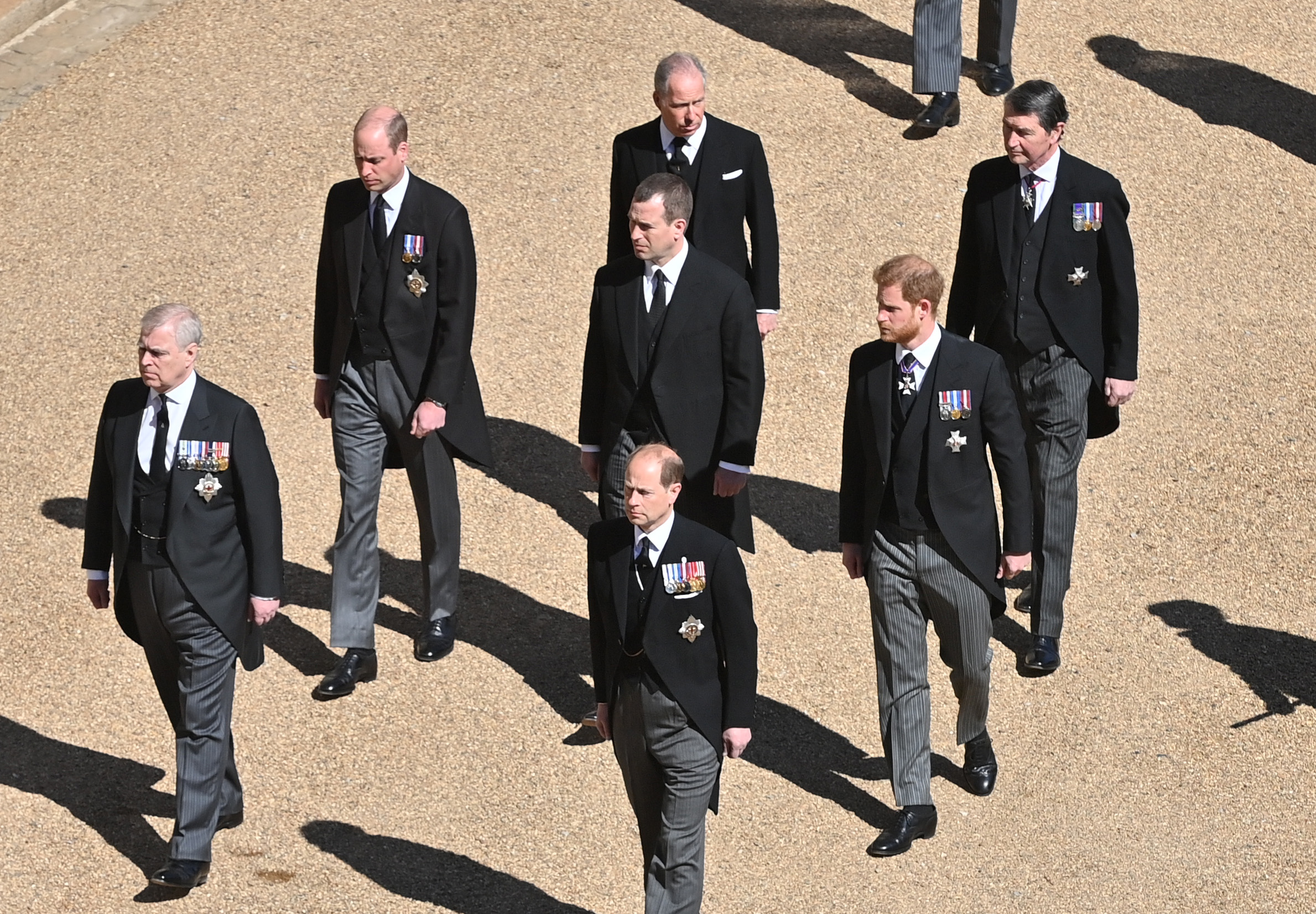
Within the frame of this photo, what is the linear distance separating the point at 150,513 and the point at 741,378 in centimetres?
215

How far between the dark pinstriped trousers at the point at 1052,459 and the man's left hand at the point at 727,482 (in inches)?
52.8

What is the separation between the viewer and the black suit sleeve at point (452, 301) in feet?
23.5

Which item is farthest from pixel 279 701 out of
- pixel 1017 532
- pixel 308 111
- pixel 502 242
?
pixel 308 111

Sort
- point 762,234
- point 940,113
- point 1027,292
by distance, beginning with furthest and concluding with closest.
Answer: point 940,113, point 762,234, point 1027,292

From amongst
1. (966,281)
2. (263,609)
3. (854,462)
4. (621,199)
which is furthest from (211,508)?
(966,281)

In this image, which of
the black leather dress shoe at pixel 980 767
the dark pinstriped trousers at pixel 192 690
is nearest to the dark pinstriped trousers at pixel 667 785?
the dark pinstriped trousers at pixel 192 690

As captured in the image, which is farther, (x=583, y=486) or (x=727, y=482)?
(x=583, y=486)

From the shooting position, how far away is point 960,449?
20.8 feet

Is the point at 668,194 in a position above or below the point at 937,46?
below

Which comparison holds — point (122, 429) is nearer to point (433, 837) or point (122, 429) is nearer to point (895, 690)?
point (433, 837)

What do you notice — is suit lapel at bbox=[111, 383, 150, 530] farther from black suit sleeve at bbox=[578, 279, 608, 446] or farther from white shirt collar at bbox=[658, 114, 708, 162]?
white shirt collar at bbox=[658, 114, 708, 162]

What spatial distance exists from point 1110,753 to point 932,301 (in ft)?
6.71

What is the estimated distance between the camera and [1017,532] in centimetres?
646

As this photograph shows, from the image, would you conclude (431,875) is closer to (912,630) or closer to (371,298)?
(912,630)
